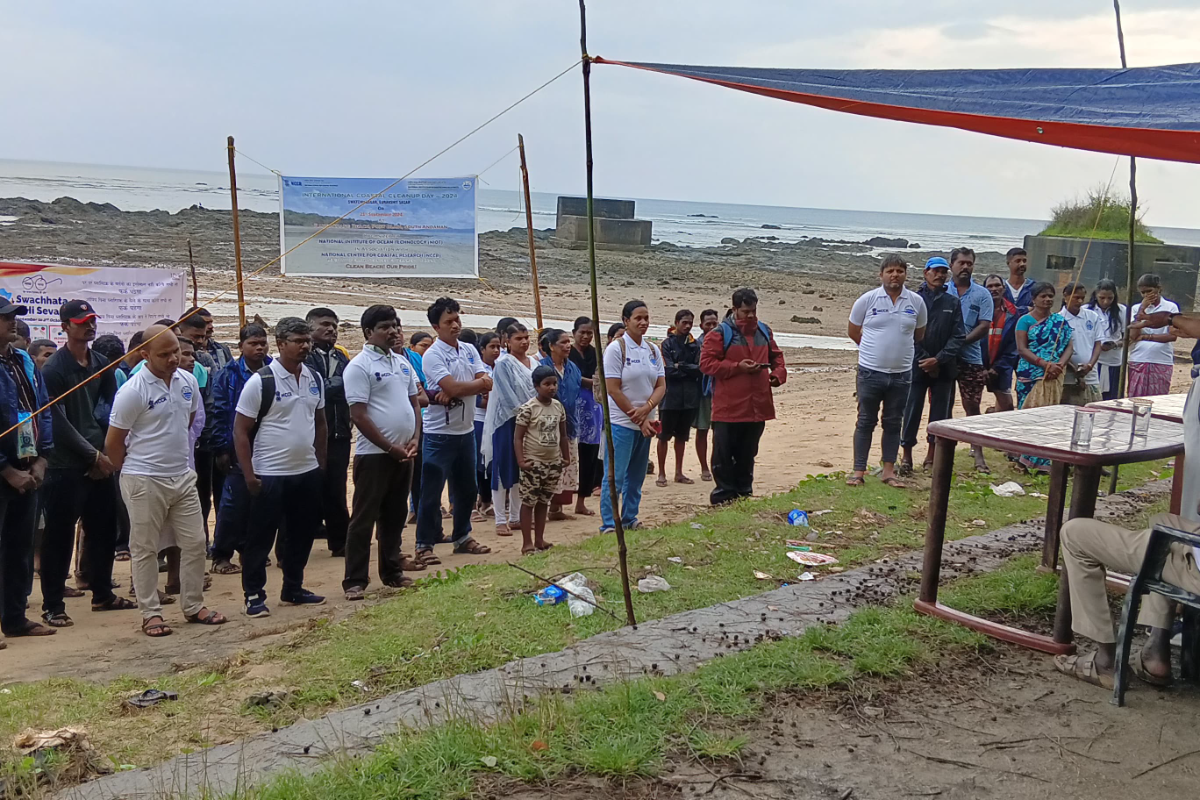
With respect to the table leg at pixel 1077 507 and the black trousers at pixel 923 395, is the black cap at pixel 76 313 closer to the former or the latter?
the table leg at pixel 1077 507

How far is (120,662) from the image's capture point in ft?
18.6

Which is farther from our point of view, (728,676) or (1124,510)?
(1124,510)

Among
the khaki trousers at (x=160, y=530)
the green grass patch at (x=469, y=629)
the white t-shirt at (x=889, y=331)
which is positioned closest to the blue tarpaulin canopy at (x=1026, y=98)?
the green grass patch at (x=469, y=629)

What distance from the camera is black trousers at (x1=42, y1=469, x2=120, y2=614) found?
21.1ft

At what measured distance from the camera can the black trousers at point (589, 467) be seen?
9172mm

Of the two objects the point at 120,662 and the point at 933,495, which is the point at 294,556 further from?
the point at 933,495

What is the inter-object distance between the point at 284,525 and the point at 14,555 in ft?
5.17

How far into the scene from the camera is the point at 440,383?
771cm

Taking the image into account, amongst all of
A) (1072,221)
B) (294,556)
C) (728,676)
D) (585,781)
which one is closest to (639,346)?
(294,556)

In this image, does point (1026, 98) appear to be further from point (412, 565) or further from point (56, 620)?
point (56, 620)

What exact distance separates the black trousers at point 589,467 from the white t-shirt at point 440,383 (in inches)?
58.5

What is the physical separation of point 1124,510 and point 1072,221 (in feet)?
61.2

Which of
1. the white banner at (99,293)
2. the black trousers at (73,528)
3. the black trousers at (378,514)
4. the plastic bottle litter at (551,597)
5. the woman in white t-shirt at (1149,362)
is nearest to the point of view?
the plastic bottle litter at (551,597)

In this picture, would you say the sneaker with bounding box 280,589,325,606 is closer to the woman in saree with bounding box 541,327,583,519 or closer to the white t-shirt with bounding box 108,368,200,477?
Result: the white t-shirt with bounding box 108,368,200,477
